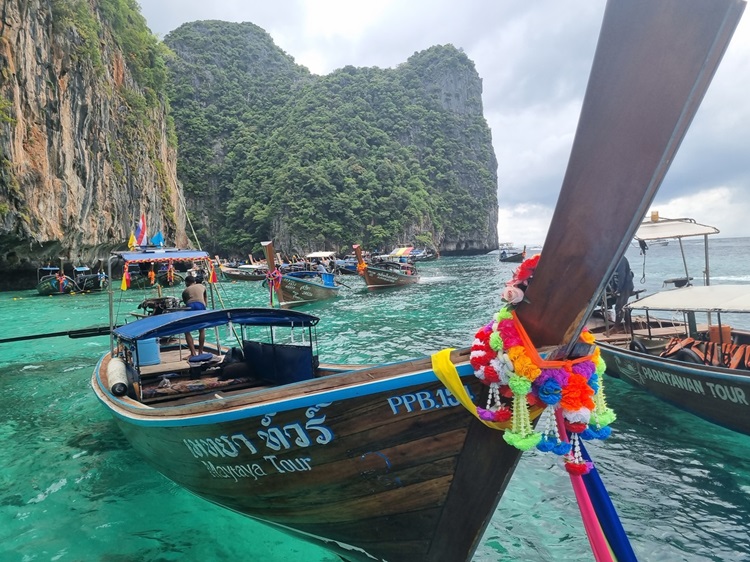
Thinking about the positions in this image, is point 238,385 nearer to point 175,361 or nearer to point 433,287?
point 175,361

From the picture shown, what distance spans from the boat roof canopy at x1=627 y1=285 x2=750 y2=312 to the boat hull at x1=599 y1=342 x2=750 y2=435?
2.83 feet

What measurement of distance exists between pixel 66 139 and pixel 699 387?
Answer: 3095 cm

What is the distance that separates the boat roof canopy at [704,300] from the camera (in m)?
6.41

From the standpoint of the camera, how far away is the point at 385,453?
2.94m

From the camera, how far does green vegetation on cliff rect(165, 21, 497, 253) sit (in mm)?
63750

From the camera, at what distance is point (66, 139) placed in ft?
84.0

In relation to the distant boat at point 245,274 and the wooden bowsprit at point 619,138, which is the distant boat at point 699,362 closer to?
the wooden bowsprit at point 619,138

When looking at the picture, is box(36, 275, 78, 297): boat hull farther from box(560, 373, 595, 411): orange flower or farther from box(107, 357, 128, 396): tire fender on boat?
box(560, 373, 595, 411): orange flower

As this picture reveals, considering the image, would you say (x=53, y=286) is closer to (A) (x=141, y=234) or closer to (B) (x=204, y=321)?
(A) (x=141, y=234)

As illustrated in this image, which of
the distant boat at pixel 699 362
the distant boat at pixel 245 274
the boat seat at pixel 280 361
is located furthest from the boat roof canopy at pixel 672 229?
the distant boat at pixel 245 274

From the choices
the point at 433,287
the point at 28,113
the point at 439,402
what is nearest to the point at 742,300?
the point at 439,402

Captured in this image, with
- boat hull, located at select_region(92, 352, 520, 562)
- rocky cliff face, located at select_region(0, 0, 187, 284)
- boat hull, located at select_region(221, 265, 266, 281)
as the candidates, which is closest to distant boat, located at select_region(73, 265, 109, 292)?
rocky cliff face, located at select_region(0, 0, 187, 284)

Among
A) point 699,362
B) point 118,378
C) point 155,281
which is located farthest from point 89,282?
point 699,362

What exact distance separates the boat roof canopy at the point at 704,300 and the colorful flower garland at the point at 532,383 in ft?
18.1
